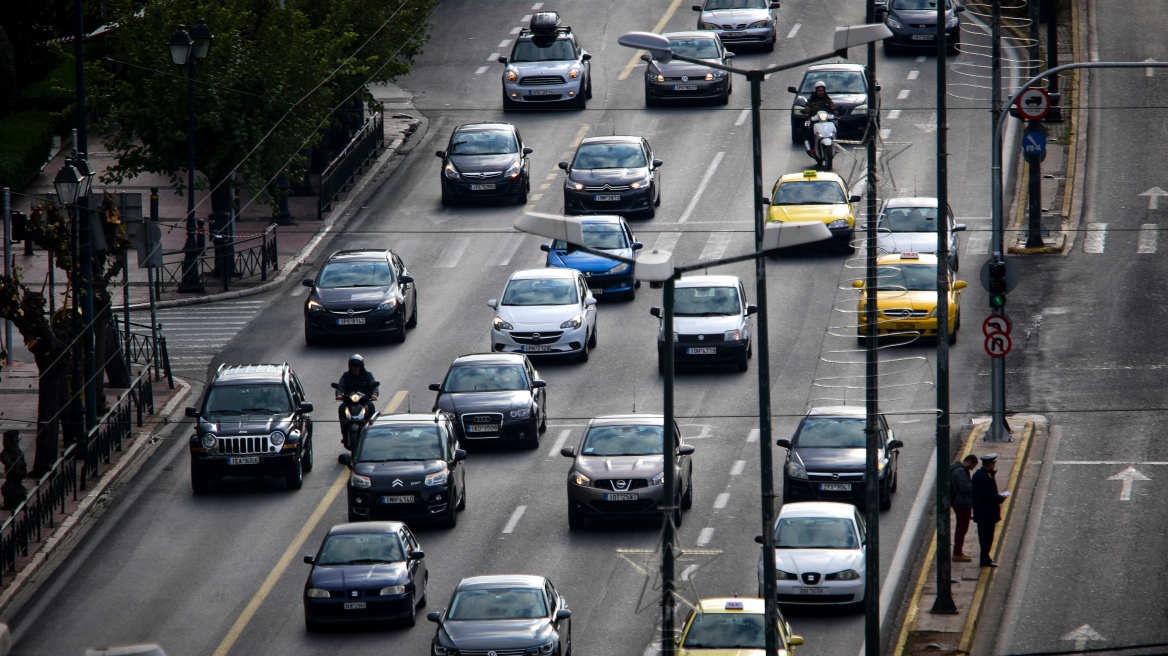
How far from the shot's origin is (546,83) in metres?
50.4

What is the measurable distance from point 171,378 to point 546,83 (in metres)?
18.6

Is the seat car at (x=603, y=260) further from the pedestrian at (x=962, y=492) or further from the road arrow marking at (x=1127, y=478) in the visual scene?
the pedestrian at (x=962, y=492)

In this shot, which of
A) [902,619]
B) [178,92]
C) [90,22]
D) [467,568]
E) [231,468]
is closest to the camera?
[902,619]

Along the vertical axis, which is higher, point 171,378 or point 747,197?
point 747,197

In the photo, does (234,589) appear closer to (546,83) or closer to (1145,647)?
(1145,647)

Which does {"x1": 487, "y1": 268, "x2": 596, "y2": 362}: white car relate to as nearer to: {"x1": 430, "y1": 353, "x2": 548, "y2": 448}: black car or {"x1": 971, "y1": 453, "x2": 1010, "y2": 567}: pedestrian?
{"x1": 430, "y1": 353, "x2": 548, "y2": 448}: black car

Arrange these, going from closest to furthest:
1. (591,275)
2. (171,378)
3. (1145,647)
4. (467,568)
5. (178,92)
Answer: (1145,647) → (467,568) → (171,378) → (591,275) → (178,92)

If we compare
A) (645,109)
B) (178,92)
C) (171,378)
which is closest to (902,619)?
(171,378)

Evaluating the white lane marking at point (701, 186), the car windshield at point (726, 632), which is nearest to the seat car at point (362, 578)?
the car windshield at point (726, 632)

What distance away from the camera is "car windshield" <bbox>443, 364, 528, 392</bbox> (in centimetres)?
3059

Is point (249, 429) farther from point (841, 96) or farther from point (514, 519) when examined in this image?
point (841, 96)

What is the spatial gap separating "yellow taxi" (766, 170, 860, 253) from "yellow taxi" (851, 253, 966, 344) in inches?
132

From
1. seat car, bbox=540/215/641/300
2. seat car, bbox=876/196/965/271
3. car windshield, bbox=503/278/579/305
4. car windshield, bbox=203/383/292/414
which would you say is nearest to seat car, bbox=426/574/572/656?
car windshield, bbox=203/383/292/414

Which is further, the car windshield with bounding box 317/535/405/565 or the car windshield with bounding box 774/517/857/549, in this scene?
the car windshield with bounding box 774/517/857/549
